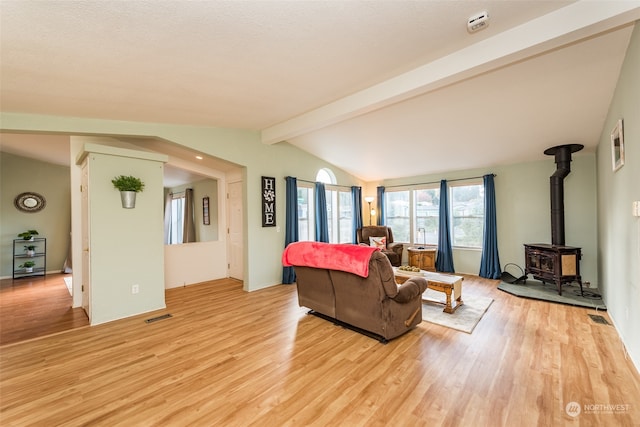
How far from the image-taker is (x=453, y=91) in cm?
341

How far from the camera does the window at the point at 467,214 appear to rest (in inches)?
235

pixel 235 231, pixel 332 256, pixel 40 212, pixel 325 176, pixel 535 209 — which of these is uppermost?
pixel 325 176

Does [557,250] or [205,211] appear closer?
[557,250]

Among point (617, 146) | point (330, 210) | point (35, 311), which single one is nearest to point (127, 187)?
point (35, 311)

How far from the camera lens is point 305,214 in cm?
620

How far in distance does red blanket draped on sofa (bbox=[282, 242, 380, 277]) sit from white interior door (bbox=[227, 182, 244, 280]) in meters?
2.55

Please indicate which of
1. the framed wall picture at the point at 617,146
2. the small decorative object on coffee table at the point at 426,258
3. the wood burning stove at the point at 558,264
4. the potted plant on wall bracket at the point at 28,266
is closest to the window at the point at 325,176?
the small decorative object on coffee table at the point at 426,258

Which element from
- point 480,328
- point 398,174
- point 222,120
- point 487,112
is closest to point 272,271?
point 222,120

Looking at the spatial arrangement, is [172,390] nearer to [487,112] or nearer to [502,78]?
[502,78]

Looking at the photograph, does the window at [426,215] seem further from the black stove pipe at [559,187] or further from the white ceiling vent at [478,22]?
the white ceiling vent at [478,22]

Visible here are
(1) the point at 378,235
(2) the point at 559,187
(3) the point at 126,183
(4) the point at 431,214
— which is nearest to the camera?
(3) the point at 126,183

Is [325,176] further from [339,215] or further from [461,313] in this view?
[461,313]

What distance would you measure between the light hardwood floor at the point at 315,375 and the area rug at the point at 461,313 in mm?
122

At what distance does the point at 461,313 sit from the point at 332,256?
6.77ft
